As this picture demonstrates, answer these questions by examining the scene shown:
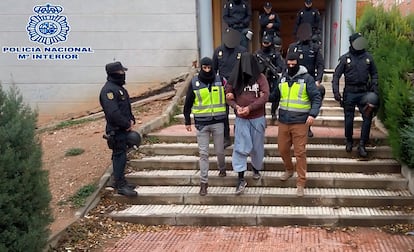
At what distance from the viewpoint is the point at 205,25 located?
10.8m

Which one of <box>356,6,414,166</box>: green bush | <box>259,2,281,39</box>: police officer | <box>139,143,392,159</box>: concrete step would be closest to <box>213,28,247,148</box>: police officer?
<box>139,143,392,159</box>: concrete step

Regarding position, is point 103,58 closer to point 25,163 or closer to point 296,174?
point 296,174

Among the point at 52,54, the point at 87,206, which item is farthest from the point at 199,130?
the point at 52,54

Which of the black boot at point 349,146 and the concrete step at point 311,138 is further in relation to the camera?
the concrete step at point 311,138

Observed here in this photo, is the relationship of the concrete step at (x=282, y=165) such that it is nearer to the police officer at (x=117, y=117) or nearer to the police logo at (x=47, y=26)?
the police officer at (x=117, y=117)

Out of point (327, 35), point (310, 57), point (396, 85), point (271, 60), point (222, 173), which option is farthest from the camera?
point (327, 35)

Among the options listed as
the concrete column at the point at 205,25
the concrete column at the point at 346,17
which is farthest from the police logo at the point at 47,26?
the concrete column at the point at 346,17

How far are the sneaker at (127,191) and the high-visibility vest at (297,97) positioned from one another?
226 centimetres

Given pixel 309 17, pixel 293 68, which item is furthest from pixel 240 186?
pixel 309 17

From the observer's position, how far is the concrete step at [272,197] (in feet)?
18.1

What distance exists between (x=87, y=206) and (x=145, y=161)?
3.92 feet

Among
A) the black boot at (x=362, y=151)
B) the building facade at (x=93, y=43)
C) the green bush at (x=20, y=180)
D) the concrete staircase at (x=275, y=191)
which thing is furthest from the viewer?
the building facade at (x=93, y=43)

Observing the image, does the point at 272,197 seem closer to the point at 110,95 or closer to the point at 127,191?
the point at 127,191

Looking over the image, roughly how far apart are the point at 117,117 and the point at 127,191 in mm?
1019
